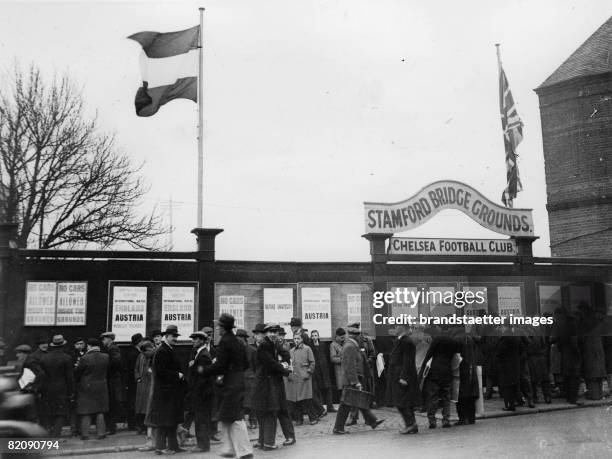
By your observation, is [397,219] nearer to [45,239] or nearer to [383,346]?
[383,346]

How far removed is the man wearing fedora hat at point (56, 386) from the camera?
11297 millimetres

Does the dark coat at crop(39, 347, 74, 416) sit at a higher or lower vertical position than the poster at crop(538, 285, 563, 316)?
lower

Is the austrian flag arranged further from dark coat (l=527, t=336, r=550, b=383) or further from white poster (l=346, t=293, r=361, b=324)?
dark coat (l=527, t=336, r=550, b=383)

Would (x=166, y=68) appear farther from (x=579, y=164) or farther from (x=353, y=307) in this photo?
(x=579, y=164)

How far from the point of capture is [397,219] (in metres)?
16.3

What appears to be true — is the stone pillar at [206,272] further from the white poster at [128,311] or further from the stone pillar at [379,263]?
the stone pillar at [379,263]

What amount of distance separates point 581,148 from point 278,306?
15013mm

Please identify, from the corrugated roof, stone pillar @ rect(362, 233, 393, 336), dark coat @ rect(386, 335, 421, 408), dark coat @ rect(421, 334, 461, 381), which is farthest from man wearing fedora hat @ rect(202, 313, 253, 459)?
the corrugated roof

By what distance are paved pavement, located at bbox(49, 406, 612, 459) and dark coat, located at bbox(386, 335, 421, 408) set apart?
555 mm

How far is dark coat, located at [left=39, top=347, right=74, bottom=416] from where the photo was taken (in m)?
11.3

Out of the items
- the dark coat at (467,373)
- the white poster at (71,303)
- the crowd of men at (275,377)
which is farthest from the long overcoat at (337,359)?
the white poster at (71,303)

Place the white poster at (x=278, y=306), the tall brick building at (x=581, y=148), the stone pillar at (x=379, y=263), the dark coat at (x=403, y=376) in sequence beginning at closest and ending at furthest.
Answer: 1. the dark coat at (x=403, y=376)
2. the white poster at (x=278, y=306)
3. the stone pillar at (x=379, y=263)
4. the tall brick building at (x=581, y=148)

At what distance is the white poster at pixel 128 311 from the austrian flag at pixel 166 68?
4.12m

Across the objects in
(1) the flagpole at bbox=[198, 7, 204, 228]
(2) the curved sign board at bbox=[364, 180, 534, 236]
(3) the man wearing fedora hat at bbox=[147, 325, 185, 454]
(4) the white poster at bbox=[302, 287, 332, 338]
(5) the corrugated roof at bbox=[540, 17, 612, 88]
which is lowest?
(3) the man wearing fedora hat at bbox=[147, 325, 185, 454]
